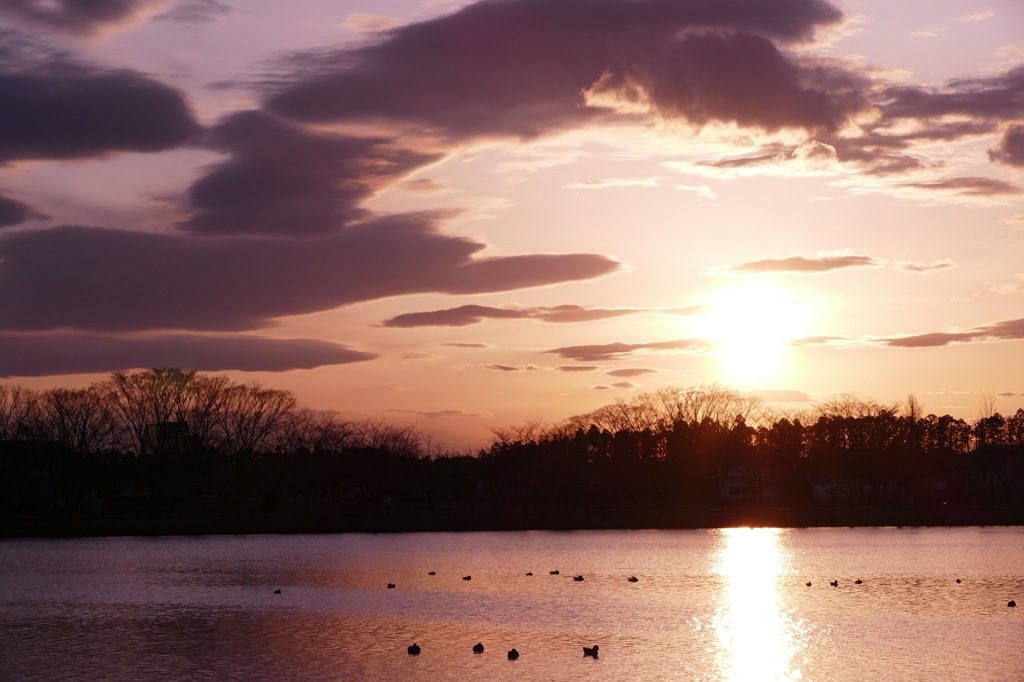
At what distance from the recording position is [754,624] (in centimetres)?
4488

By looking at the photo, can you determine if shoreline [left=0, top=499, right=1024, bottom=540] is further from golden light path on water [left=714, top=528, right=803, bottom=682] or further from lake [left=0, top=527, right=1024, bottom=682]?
golden light path on water [left=714, top=528, right=803, bottom=682]

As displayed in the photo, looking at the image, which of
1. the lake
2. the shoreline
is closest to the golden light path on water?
the lake

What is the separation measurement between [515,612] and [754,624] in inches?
408

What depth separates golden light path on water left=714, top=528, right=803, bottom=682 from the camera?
34844mm

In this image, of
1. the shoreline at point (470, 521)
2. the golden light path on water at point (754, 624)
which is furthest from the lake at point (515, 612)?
the shoreline at point (470, 521)

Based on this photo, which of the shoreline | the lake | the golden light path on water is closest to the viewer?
the golden light path on water

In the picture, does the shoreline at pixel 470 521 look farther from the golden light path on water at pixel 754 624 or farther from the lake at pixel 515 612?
the golden light path on water at pixel 754 624

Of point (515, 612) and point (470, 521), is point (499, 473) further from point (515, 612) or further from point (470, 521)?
point (515, 612)

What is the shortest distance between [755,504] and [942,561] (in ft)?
221

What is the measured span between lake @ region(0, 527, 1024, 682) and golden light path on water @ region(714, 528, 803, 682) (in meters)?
0.16

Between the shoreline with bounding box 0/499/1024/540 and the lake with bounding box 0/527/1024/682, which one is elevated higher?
the shoreline with bounding box 0/499/1024/540

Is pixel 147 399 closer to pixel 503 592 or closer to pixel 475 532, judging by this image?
pixel 475 532

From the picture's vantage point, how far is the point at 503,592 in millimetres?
56938

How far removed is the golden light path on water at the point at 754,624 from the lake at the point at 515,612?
16cm
